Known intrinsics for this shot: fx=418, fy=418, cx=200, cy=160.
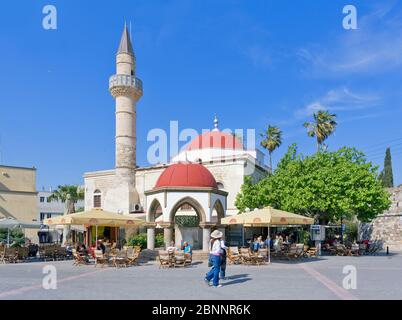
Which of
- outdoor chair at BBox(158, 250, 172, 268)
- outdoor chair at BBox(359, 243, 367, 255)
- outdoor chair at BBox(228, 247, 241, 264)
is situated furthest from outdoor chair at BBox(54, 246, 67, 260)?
outdoor chair at BBox(359, 243, 367, 255)

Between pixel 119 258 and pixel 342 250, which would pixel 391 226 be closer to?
pixel 342 250

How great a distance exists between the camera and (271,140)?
48.7 metres

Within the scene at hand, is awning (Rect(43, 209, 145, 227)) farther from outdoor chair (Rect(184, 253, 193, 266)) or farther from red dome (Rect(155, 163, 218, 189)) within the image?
red dome (Rect(155, 163, 218, 189))

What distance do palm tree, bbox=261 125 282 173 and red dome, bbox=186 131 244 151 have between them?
4.54 meters

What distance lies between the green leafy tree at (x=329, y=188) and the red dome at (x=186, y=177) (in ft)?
22.5

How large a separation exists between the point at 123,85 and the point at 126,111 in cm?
234

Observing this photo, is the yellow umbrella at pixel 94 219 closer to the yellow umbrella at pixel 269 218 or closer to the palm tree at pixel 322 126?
the yellow umbrella at pixel 269 218

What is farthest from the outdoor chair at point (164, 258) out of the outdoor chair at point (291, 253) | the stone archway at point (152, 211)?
the outdoor chair at point (291, 253)

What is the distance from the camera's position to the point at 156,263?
19.8 meters

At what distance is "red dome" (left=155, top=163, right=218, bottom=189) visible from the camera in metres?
23.5

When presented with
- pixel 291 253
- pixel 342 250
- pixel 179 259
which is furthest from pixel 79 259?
pixel 342 250

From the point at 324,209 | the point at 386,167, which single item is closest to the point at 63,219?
the point at 324,209

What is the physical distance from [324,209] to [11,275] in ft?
63.0
